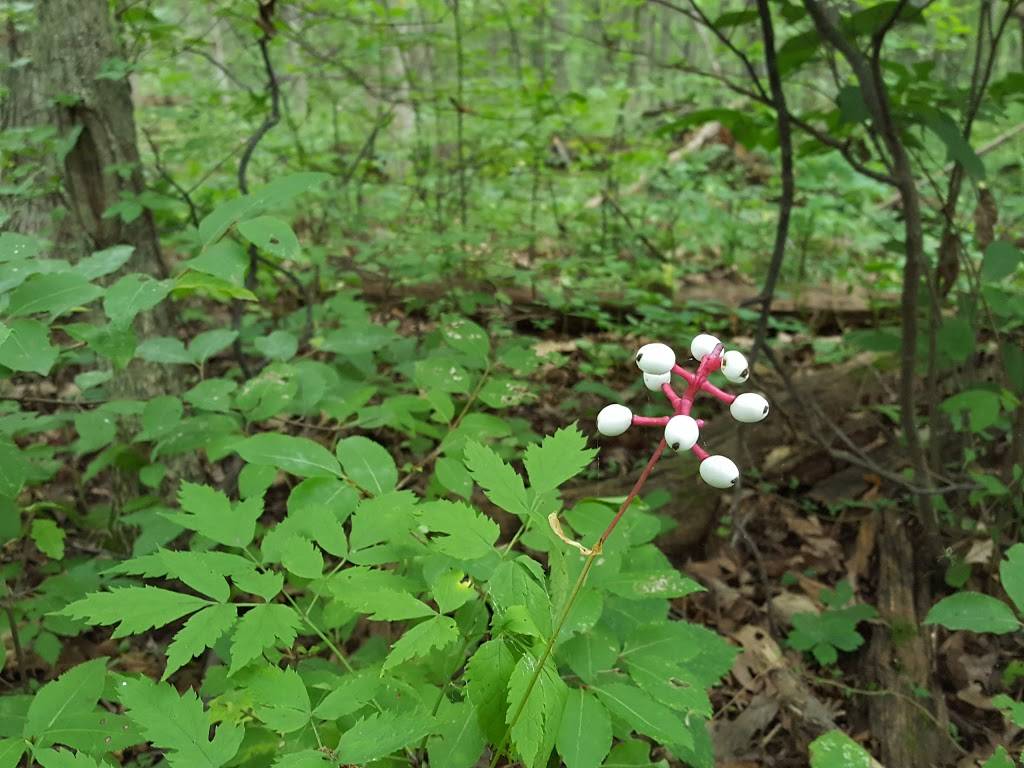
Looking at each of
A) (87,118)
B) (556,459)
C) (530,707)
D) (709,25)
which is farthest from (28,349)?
(709,25)

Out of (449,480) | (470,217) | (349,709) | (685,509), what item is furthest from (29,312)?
(470,217)

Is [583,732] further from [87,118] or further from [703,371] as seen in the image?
[87,118]

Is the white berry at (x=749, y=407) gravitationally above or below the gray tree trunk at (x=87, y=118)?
below

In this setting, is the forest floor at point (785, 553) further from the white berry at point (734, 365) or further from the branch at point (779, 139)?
the white berry at point (734, 365)

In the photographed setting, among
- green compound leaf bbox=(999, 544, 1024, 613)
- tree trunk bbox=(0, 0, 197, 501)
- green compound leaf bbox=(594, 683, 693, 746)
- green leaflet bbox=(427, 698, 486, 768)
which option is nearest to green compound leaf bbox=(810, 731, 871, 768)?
green compound leaf bbox=(999, 544, 1024, 613)

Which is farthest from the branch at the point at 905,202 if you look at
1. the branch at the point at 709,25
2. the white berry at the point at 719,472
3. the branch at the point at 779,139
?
the white berry at the point at 719,472

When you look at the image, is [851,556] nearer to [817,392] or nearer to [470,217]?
[817,392]
